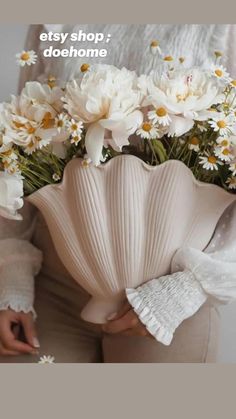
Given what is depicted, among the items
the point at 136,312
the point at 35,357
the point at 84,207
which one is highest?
the point at 84,207

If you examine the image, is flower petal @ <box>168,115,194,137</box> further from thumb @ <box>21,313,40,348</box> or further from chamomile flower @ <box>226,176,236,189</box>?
thumb @ <box>21,313,40,348</box>

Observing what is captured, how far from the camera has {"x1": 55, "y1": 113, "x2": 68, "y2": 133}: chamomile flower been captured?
1.97 ft

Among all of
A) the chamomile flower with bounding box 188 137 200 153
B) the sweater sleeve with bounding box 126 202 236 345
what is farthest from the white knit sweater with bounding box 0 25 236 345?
the chamomile flower with bounding box 188 137 200 153

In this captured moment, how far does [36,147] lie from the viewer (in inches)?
24.4

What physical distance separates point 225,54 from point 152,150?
0.53 feet

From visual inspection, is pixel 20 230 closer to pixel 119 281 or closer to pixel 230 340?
pixel 119 281

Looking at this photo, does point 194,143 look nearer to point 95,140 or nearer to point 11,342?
point 95,140

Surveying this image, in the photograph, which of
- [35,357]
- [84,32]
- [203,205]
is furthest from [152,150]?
[35,357]

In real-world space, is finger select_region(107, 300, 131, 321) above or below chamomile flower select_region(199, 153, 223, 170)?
below

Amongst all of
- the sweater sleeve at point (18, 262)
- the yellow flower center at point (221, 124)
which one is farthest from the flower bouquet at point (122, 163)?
the sweater sleeve at point (18, 262)

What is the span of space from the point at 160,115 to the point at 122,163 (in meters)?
0.07

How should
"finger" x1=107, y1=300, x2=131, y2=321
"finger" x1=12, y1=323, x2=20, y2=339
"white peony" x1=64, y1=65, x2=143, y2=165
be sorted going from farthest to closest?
"finger" x1=12, y1=323, x2=20, y2=339, "finger" x1=107, y1=300, x2=131, y2=321, "white peony" x1=64, y1=65, x2=143, y2=165

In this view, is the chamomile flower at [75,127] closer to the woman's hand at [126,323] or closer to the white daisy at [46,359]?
the woman's hand at [126,323]

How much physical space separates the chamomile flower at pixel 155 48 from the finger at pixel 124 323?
308 millimetres
